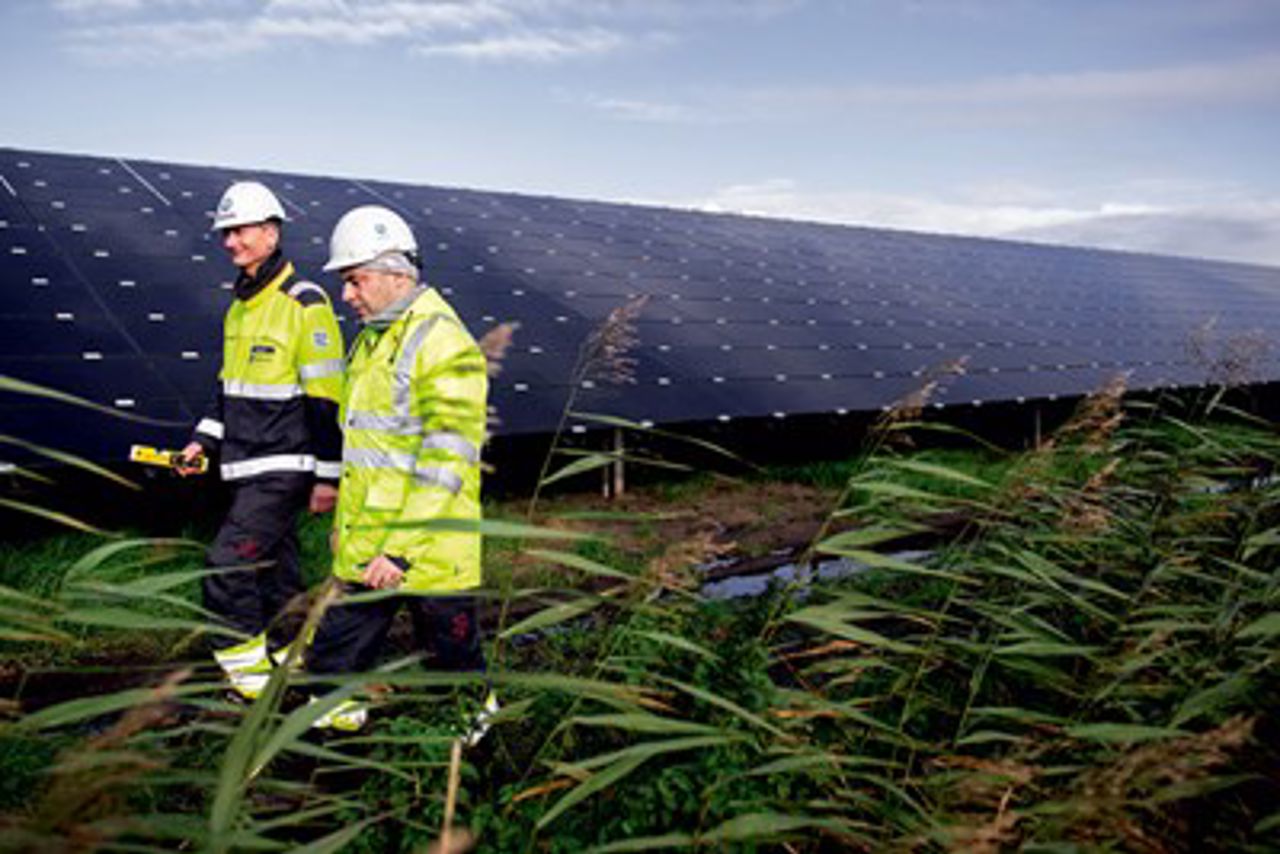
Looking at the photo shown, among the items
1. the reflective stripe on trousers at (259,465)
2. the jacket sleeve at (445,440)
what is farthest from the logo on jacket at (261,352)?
the jacket sleeve at (445,440)

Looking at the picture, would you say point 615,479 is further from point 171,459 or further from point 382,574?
point 382,574

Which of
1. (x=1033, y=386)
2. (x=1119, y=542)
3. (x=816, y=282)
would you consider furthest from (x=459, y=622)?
(x=816, y=282)

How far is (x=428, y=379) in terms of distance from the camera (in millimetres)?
3611

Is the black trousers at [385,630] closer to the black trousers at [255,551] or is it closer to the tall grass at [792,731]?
the tall grass at [792,731]

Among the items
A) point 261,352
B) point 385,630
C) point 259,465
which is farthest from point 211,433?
point 385,630

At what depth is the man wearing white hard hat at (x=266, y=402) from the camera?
15.0 feet

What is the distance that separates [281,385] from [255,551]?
741mm

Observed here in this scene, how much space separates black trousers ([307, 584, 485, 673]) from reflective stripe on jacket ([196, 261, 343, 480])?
3.23ft

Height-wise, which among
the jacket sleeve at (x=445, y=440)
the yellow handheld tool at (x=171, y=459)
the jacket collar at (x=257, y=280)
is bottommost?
the yellow handheld tool at (x=171, y=459)

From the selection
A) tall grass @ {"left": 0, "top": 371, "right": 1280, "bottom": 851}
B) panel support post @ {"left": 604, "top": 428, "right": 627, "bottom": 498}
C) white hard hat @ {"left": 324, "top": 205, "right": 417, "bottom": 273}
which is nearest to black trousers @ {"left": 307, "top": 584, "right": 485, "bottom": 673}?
tall grass @ {"left": 0, "top": 371, "right": 1280, "bottom": 851}

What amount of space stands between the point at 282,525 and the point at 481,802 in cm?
259

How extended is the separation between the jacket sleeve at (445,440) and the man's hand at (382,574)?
0.06 meters

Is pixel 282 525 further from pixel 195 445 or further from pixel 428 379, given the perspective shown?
pixel 428 379

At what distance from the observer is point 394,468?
3.72 metres
